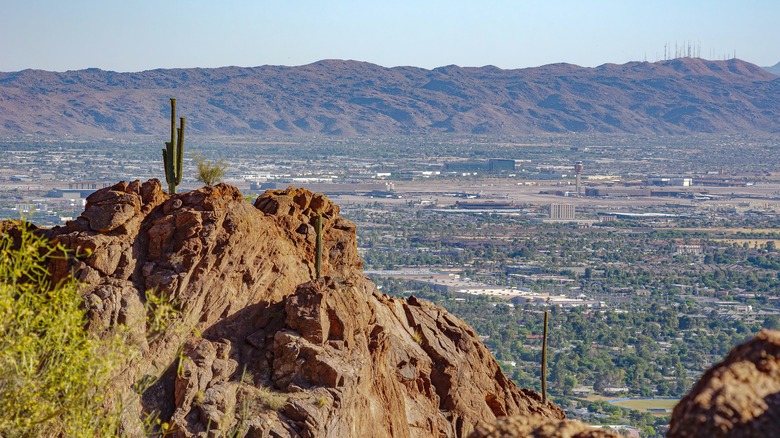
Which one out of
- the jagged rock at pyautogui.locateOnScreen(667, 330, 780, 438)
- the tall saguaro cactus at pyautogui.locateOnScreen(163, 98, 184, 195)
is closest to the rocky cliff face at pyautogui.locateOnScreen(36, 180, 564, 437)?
the tall saguaro cactus at pyautogui.locateOnScreen(163, 98, 184, 195)

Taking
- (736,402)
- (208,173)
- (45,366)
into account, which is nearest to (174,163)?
(208,173)

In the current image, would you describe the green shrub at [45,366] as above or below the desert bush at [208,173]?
below

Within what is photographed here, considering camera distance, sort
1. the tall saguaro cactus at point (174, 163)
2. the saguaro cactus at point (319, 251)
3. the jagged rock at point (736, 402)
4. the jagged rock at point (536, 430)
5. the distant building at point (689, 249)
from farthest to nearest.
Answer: the distant building at point (689, 249)
the tall saguaro cactus at point (174, 163)
the saguaro cactus at point (319, 251)
the jagged rock at point (536, 430)
the jagged rock at point (736, 402)

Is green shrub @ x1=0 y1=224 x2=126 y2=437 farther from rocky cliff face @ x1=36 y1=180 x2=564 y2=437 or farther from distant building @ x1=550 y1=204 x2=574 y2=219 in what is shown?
distant building @ x1=550 y1=204 x2=574 y2=219

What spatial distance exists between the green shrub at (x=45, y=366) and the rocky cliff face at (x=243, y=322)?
11.7ft

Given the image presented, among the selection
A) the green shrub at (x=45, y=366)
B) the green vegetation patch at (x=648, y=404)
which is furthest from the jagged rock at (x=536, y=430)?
the green vegetation patch at (x=648, y=404)

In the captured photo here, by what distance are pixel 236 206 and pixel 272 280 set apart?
4.21ft

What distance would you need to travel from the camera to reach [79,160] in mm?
195875

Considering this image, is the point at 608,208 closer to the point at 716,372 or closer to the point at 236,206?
the point at 236,206

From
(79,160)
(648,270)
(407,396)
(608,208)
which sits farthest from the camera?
(79,160)

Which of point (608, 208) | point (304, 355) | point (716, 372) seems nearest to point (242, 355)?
point (304, 355)

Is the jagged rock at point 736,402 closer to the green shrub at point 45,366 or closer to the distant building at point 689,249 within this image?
the green shrub at point 45,366

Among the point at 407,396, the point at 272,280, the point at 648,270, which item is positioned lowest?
the point at 648,270

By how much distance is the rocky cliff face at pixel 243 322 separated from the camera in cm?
1766
